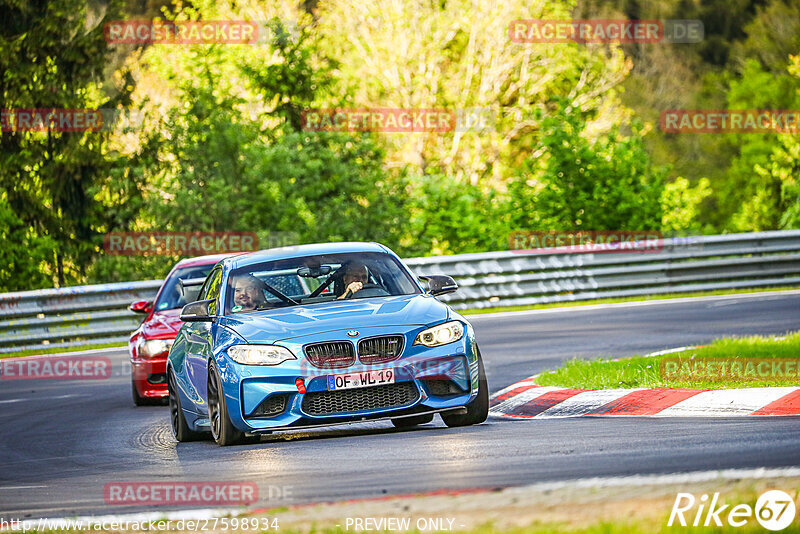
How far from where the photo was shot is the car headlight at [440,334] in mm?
9805

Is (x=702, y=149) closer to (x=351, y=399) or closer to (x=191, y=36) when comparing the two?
(x=191, y=36)

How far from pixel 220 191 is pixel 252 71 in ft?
27.4

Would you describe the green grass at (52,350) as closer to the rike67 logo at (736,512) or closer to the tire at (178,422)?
the tire at (178,422)

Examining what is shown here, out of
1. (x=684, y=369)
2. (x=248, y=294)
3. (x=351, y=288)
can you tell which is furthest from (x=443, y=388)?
(x=684, y=369)

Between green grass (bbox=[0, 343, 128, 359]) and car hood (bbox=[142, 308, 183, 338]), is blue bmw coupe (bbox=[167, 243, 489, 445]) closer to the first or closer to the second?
car hood (bbox=[142, 308, 183, 338])

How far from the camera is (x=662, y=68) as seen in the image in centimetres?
6512
